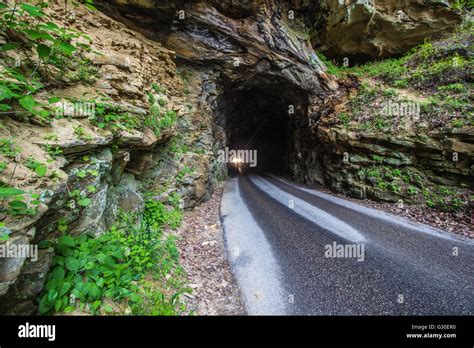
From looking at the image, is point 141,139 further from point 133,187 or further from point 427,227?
point 427,227

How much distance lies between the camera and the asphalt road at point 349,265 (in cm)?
261

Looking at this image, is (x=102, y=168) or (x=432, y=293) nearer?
(x=432, y=293)

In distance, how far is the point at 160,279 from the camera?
2988 mm

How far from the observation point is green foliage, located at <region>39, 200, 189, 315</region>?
197 centimetres

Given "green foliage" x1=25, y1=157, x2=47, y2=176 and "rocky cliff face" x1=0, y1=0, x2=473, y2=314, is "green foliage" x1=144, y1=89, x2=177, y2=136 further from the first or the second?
"green foliage" x1=25, y1=157, x2=47, y2=176

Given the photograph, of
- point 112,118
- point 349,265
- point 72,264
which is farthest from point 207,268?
point 112,118

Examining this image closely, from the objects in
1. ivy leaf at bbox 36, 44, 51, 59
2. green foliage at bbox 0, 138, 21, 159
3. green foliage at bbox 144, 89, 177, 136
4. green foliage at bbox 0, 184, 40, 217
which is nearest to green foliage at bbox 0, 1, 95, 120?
ivy leaf at bbox 36, 44, 51, 59

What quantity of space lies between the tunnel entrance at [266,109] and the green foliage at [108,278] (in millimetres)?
11415

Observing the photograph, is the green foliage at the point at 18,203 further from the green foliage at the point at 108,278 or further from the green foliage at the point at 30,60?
the green foliage at the point at 30,60

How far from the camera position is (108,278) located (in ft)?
7.60
